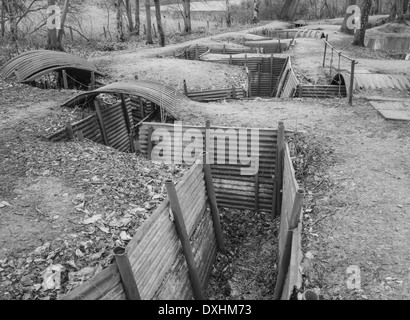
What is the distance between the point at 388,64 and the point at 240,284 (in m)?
14.3

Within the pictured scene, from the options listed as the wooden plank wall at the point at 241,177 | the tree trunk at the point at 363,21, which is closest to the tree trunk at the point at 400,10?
A: the tree trunk at the point at 363,21

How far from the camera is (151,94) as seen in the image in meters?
8.92

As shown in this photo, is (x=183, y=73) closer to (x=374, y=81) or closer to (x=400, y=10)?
(x=374, y=81)

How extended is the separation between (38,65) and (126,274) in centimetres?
1188

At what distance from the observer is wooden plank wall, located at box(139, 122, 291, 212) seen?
23.9ft

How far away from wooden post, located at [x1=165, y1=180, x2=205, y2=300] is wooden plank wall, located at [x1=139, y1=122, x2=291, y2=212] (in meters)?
2.91

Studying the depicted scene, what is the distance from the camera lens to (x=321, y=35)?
28500 millimetres

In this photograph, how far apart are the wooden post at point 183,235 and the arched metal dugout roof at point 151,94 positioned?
465 cm

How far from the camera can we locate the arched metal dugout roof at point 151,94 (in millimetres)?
8766

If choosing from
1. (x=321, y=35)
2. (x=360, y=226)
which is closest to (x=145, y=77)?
(x=360, y=226)

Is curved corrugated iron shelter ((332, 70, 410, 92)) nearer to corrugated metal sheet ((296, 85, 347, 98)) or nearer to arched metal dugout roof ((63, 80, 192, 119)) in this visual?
corrugated metal sheet ((296, 85, 347, 98))

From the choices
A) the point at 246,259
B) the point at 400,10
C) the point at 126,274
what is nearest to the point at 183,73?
the point at 246,259

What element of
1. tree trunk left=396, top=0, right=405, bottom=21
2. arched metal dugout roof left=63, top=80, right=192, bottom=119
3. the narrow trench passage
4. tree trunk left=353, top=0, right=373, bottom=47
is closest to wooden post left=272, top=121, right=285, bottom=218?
the narrow trench passage
